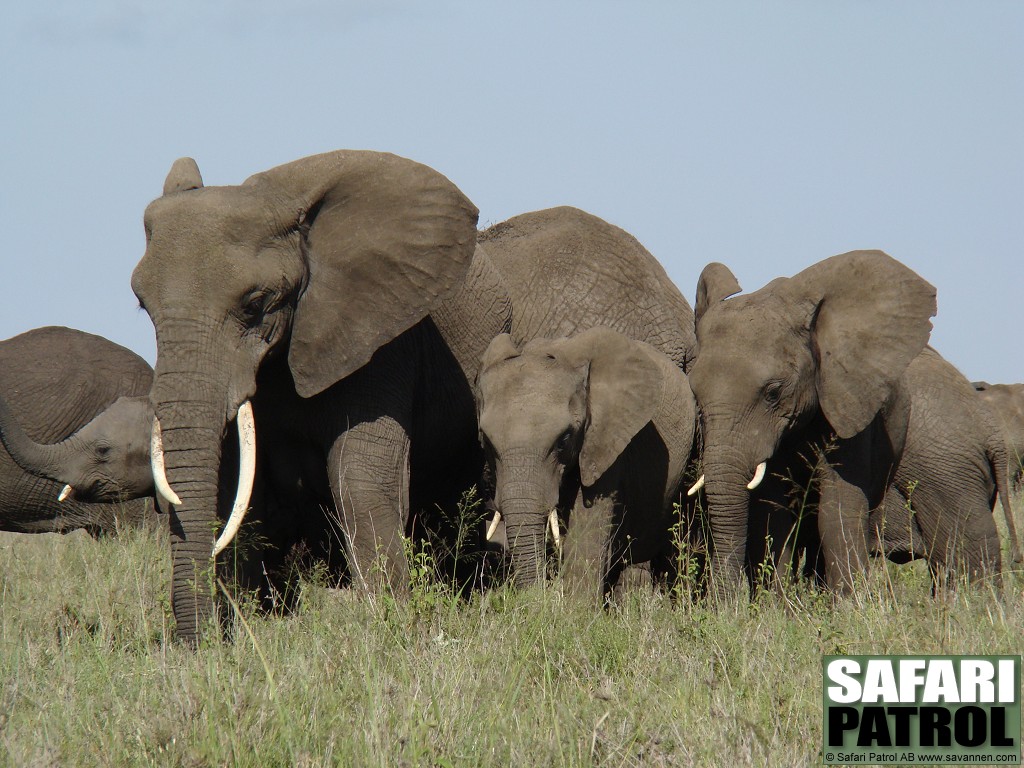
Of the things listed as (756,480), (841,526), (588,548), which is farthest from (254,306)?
(841,526)

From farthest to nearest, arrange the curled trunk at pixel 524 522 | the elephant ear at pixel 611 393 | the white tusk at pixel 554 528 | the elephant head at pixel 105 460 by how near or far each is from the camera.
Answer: the elephant head at pixel 105 460, the elephant ear at pixel 611 393, the white tusk at pixel 554 528, the curled trunk at pixel 524 522

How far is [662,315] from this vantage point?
10.5 m

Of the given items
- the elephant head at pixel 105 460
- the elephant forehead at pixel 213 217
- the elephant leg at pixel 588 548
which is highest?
the elephant forehead at pixel 213 217

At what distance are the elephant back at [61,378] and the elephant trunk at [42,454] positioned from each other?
77.6 inches

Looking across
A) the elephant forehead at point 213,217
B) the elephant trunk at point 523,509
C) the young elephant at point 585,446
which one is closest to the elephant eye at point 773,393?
the young elephant at point 585,446

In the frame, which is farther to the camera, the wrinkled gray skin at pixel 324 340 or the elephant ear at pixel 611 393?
the elephant ear at pixel 611 393

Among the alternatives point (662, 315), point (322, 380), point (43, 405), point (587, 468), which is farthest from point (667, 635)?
point (43, 405)

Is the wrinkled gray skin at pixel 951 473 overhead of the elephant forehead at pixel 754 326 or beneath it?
beneath

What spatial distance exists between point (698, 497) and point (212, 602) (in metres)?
3.54

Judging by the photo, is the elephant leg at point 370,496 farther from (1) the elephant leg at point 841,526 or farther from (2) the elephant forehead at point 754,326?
(1) the elephant leg at point 841,526

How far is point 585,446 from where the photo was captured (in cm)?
830

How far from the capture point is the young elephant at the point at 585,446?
25.3ft

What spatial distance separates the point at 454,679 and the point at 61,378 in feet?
25.2

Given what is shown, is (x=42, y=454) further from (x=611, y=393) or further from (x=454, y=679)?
(x=454, y=679)
